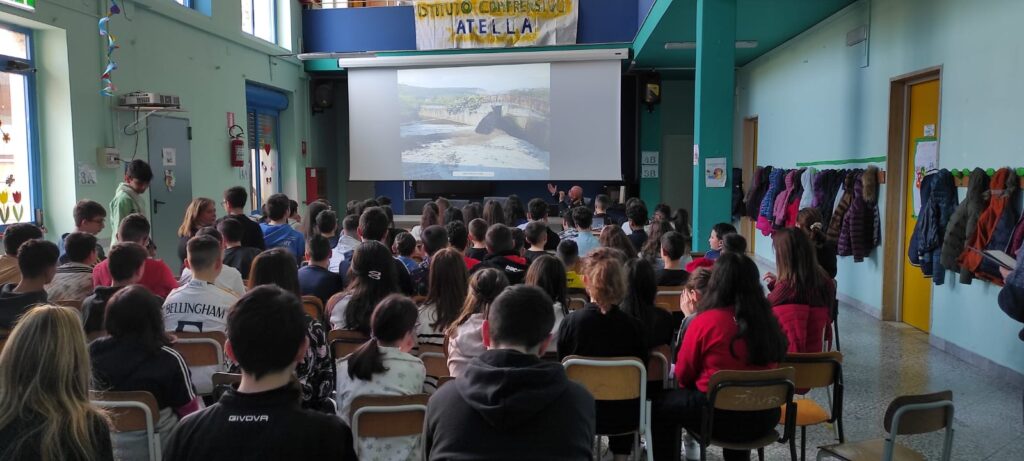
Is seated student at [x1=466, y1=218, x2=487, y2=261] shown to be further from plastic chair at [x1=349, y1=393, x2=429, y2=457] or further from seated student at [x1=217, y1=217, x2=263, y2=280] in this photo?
plastic chair at [x1=349, y1=393, x2=429, y2=457]


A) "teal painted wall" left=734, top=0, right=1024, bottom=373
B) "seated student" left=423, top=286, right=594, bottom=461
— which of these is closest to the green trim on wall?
"teal painted wall" left=734, top=0, right=1024, bottom=373

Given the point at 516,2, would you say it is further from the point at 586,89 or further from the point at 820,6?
the point at 820,6

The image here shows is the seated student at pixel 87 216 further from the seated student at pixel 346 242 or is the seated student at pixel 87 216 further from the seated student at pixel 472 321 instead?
the seated student at pixel 472 321

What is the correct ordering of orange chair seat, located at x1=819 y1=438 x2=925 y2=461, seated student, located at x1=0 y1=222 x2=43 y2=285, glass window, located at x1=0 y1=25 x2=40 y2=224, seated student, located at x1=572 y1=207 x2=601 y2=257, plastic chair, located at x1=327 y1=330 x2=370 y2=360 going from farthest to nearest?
glass window, located at x1=0 y1=25 x2=40 y2=224, seated student, located at x1=572 y1=207 x2=601 y2=257, seated student, located at x1=0 y1=222 x2=43 y2=285, plastic chair, located at x1=327 y1=330 x2=370 y2=360, orange chair seat, located at x1=819 y1=438 x2=925 y2=461

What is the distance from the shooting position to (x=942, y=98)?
5500mm

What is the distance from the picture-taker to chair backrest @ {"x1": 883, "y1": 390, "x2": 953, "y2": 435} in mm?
2350

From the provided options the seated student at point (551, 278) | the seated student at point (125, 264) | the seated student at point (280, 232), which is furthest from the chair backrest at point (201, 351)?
the seated student at point (280, 232)

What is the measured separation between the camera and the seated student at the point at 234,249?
15.6 ft

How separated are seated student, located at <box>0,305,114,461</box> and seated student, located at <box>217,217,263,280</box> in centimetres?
312

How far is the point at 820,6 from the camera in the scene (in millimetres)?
7371

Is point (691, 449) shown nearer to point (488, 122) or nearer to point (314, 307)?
point (314, 307)

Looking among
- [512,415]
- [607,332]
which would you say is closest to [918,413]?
[607,332]

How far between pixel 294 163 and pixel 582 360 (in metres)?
9.59

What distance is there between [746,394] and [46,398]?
2.21 metres
